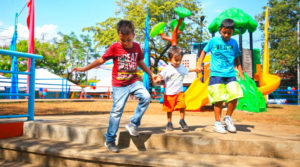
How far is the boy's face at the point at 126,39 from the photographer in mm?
2558

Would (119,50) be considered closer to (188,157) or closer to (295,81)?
(188,157)

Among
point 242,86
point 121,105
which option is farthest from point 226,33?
point 242,86

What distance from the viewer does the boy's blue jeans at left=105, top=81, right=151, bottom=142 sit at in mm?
2504

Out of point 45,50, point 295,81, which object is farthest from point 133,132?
point 45,50

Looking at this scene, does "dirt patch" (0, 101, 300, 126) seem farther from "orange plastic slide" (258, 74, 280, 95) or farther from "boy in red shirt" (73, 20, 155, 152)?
"boy in red shirt" (73, 20, 155, 152)

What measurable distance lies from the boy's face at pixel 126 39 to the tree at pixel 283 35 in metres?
19.8

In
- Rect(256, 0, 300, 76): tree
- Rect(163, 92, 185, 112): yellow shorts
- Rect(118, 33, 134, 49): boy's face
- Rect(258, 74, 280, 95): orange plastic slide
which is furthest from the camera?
Rect(256, 0, 300, 76): tree

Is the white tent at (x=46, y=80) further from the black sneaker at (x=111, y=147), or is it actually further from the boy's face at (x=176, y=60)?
the black sneaker at (x=111, y=147)

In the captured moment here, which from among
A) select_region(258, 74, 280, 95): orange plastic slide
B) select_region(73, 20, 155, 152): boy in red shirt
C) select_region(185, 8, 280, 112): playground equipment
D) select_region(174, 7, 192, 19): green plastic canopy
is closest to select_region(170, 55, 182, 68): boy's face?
select_region(73, 20, 155, 152): boy in red shirt

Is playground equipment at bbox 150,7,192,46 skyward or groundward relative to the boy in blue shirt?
skyward

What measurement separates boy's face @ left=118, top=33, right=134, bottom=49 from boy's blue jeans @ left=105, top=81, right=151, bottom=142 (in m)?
0.48

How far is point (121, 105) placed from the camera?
A: 258 cm

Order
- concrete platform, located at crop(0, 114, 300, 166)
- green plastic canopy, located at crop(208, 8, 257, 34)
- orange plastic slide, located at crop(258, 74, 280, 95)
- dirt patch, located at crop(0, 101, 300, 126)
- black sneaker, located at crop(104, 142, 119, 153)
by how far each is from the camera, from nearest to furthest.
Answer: concrete platform, located at crop(0, 114, 300, 166) < black sneaker, located at crop(104, 142, 119, 153) < dirt patch, located at crop(0, 101, 300, 126) < green plastic canopy, located at crop(208, 8, 257, 34) < orange plastic slide, located at crop(258, 74, 280, 95)

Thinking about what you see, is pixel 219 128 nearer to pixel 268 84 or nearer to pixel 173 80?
pixel 173 80
